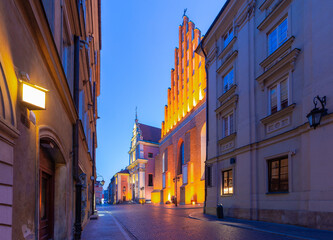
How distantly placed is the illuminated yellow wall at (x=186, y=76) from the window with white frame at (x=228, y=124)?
17.6 meters

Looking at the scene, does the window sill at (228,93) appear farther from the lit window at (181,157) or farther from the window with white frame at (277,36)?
the lit window at (181,157)

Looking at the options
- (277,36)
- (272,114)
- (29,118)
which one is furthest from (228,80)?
(29,118)

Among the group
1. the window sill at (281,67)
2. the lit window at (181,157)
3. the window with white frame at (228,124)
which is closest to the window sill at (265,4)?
the window sill at (281,67)

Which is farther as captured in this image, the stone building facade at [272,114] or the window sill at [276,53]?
the window sill at [276,53]

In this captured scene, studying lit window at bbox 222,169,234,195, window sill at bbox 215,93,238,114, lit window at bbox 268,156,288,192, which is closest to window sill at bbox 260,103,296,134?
lit window at bbox 268,156,288,192

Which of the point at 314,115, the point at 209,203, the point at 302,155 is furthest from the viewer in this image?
the point at 209,203

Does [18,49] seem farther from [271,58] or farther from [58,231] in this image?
[271,58]

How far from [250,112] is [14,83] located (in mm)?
13431

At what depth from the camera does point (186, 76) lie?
4194cm

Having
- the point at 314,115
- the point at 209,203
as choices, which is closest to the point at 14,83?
the point at 314,115

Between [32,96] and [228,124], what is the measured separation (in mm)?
15393

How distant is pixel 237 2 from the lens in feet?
55.0

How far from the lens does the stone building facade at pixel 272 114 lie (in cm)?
1030

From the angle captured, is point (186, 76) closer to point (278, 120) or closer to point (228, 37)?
point (228, 37)
